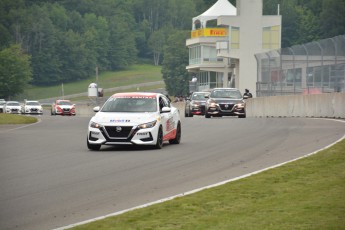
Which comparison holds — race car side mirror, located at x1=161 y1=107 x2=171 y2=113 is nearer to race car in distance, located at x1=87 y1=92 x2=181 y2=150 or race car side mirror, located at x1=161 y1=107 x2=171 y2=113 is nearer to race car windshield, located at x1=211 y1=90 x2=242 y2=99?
race car in distance, located at x1=87 y1=92 x2=181 y2=150

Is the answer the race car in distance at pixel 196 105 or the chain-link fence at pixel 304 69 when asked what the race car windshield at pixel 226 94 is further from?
the race car in distance at pixel 196 105

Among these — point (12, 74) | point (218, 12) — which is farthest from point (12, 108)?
point (12, 74)

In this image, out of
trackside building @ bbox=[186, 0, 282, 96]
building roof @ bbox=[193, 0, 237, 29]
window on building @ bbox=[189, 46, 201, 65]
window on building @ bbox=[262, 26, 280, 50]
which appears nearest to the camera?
trackside building @ bbox=[186, 0, 282, 96]

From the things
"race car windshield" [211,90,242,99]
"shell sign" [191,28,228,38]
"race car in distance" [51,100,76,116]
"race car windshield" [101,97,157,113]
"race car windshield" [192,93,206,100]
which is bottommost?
"race car in distance" [51,100,76,116]

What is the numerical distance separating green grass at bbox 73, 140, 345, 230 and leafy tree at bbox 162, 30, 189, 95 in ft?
466

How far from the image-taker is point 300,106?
4672cm

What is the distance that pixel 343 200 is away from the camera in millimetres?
12562

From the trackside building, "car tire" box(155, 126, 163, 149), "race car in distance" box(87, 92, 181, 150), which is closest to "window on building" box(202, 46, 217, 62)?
the trackside building

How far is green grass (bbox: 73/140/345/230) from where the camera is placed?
11.1m

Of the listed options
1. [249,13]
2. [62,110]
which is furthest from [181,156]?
[249,13]

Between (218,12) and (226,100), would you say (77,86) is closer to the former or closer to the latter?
(218,12)

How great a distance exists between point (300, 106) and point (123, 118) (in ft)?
79.1

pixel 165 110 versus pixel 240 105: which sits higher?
pixel 165 110

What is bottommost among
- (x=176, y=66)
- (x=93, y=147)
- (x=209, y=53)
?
(x=176, y=66)
